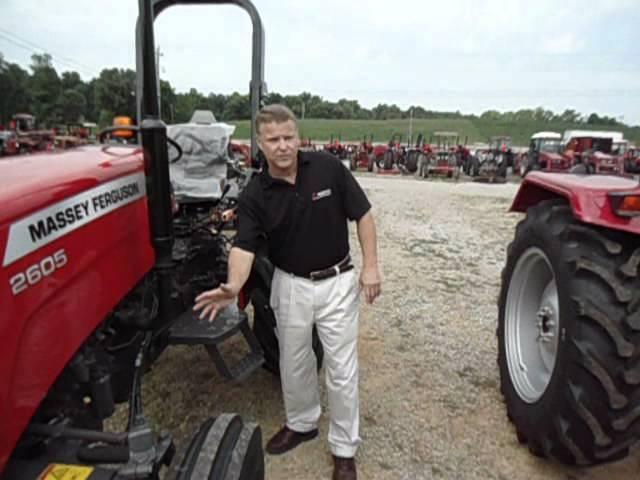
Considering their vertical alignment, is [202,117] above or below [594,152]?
above

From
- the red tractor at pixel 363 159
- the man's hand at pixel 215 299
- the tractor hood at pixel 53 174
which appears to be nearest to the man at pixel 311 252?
the man's hand at pixel 215 299

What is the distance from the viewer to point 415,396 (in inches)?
113

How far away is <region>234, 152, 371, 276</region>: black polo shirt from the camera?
6.81 feet

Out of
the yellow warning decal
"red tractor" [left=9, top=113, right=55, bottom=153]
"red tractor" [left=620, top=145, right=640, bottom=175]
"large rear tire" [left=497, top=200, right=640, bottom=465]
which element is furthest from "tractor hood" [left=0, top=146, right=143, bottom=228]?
"red tractor" [left=620, top=145, right=640, bottom=175]

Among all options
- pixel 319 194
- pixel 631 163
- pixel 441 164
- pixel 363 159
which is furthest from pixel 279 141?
pixel 363 159

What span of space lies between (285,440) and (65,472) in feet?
4.25

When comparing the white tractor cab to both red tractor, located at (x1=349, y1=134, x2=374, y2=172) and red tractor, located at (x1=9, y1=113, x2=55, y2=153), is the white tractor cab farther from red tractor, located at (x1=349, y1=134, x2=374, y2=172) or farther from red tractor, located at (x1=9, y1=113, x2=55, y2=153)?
red tractor, located at (x1=9, y1=113, x2=55, y2=153)

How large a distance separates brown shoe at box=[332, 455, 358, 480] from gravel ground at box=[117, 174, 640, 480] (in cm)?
7

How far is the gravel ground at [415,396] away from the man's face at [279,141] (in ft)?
3.41

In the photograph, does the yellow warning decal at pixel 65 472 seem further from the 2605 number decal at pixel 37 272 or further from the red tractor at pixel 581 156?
the red tractor at pixel 581 156

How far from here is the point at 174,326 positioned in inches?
83.0

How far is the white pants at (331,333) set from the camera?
2.13 metres

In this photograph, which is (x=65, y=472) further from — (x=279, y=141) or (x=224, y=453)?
(x=279, y=141)

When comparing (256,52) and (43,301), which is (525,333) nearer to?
(256,52)
